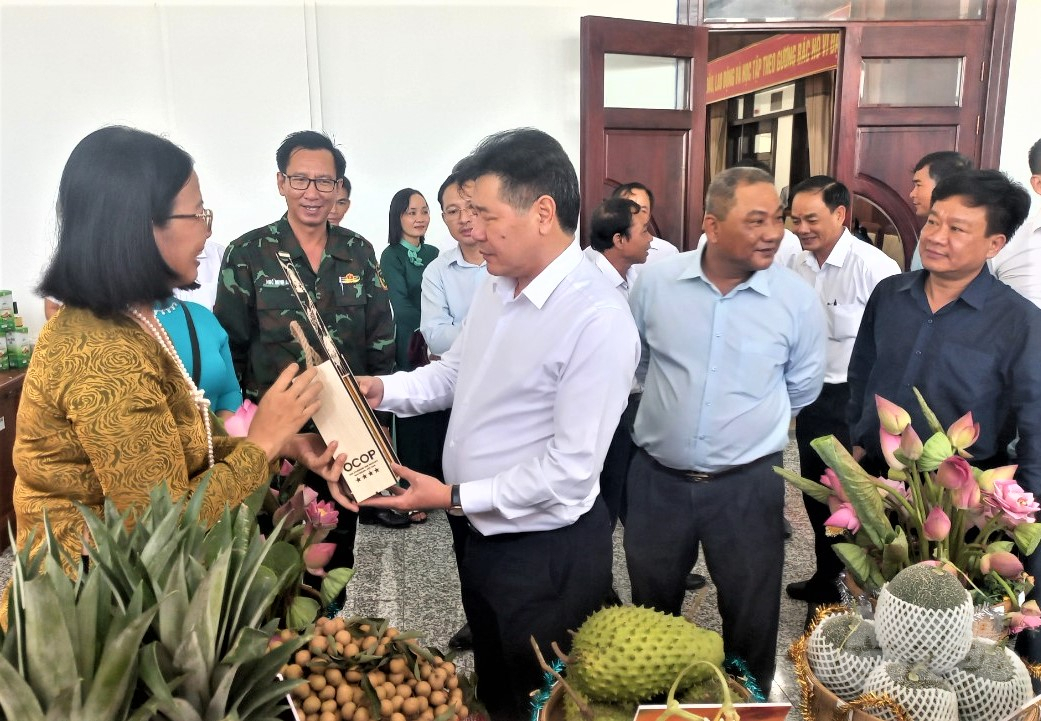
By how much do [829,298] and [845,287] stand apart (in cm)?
8

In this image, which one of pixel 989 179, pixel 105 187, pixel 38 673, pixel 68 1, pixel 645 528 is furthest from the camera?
pixel 68 1

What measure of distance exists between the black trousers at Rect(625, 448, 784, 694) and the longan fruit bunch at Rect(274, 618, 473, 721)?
1.12 metres

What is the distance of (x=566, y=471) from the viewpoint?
4.95 ft

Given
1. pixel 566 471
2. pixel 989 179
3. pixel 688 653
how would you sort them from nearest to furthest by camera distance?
pixel 688 653, pixel 566 471, pixel 989 179

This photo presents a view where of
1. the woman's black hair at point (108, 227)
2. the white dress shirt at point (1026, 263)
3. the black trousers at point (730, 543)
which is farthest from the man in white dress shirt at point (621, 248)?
the woman's black hair at point (108, 227)

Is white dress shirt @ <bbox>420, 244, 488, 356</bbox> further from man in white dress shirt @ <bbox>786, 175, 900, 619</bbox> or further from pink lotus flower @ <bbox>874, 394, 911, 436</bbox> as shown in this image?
pink lotus flower @ <bbox>874, 394, 911, 436</bbox>

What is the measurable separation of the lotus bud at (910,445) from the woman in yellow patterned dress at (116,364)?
3.35 feet

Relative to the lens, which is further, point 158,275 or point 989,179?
point 989,179

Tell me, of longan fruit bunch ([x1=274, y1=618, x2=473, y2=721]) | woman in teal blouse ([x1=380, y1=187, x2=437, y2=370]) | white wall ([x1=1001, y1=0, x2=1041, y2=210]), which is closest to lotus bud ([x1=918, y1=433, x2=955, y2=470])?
A: longan fruit bunch ([x1=274, y1=618, x2=473, y2=721])

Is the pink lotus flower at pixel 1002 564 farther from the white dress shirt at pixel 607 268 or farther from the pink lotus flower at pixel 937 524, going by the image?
the white dress shirt at pixel 607 268

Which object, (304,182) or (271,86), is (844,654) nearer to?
(304,182)

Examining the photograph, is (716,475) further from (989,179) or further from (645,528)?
(989,179)

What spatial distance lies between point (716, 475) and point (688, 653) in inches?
43.9

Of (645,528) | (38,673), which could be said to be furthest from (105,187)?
(645,528)
